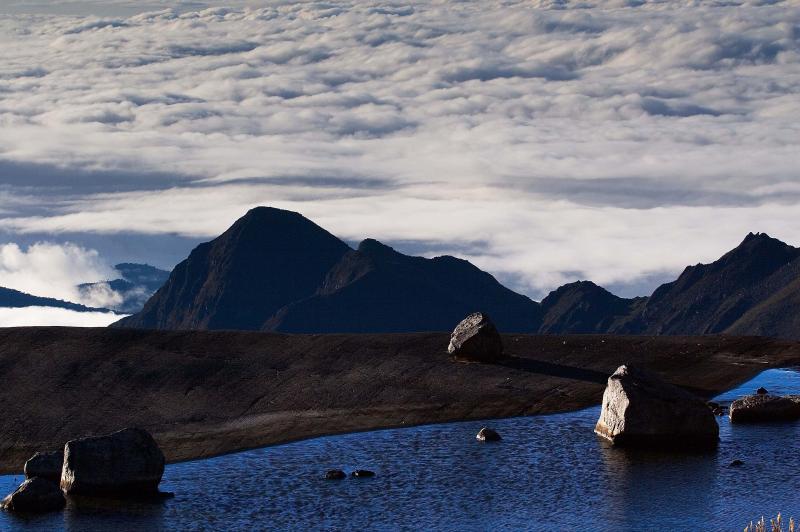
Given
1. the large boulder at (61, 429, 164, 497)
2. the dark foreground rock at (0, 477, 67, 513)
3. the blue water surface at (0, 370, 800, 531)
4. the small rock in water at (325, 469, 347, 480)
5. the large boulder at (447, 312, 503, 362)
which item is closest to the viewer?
the blue water surface at (0, 370, 800, 531)

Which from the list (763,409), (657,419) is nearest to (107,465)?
(657,419)

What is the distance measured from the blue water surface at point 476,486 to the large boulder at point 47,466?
5822 mm

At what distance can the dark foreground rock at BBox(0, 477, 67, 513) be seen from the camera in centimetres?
6712

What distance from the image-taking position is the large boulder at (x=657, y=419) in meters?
77.2

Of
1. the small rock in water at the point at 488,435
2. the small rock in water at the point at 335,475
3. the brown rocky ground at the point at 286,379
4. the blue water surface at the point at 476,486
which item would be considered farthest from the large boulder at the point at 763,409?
the small rock in water at the point at 335,475

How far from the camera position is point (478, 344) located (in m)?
104

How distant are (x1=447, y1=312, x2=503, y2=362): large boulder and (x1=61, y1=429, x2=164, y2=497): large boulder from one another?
38.6m

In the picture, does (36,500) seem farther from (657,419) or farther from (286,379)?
(286,379)

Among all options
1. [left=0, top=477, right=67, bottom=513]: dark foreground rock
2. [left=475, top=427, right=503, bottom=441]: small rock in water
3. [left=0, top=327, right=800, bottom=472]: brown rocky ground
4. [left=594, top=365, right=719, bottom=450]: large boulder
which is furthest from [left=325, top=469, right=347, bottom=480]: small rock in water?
[left=594, top=365, right=719, bottom=450]: large boulder

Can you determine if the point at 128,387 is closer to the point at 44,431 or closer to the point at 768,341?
A: the point at 44,431

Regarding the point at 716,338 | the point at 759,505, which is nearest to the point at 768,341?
the point at 716,338

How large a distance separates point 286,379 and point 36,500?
3790 cm

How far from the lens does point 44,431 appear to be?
320 feet

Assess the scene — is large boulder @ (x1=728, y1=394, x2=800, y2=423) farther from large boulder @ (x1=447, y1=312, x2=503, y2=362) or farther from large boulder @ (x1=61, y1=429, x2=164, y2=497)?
large boulder @ (x1=61, y1=429, x2=164, y2=497)
